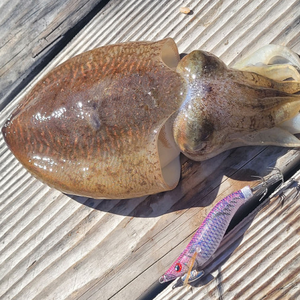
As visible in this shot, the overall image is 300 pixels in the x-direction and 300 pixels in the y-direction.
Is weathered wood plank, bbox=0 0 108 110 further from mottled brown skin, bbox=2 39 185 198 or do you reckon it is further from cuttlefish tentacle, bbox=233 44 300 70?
cuttlefish tentacle, bbox=233 44 300 70

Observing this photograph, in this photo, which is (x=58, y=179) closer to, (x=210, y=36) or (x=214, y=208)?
(x=214, y=208)

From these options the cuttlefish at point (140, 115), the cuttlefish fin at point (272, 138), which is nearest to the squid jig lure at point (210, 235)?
the cuttlefish fin at point (272, 138)

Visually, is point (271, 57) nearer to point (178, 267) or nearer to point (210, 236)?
point (210, 236)

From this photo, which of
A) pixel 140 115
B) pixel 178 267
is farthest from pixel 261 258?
pixel 140 115

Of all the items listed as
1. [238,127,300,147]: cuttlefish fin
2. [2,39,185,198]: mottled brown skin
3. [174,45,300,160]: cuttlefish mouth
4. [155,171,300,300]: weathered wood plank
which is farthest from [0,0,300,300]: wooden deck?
[2,39,185,198]: mottled brown skin

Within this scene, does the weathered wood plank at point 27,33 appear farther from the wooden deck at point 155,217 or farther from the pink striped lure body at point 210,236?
the pink striped lure body at point 210,236

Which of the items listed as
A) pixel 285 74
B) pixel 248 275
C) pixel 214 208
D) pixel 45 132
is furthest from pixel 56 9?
pixel 248 275
